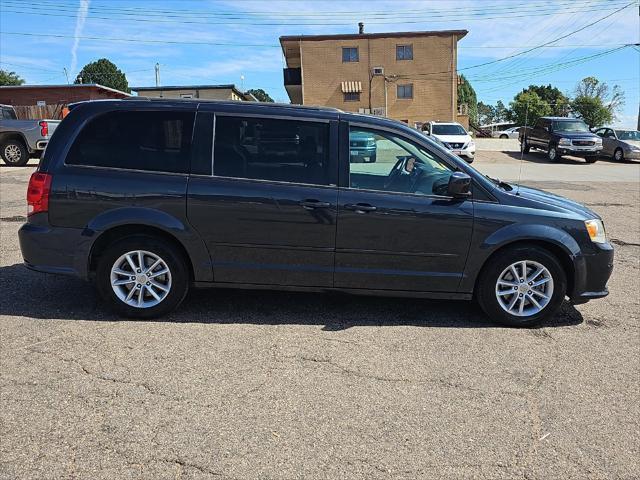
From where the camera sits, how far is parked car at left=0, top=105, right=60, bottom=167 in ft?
58.1

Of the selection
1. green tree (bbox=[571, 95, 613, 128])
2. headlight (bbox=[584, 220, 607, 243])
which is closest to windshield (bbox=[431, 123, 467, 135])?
headlight (bbox=[584, 220, 607, 243])

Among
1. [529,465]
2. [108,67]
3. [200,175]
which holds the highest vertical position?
[108,67]

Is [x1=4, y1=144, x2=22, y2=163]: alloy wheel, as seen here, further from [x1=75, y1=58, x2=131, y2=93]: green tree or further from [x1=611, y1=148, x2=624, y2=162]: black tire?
[x1=75, y1=58, x2=131, y2=93]: green tree

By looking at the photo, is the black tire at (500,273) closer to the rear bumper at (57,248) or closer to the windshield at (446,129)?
the rear bumper at (57,248)

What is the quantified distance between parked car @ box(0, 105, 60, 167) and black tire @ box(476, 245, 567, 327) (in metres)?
16.8

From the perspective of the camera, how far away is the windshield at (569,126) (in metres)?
27.3

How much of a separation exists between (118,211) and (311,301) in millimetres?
1941

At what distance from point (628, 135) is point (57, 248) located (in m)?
31.6

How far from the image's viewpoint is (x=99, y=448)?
2.91 metres

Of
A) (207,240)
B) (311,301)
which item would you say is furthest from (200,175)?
(311,301)

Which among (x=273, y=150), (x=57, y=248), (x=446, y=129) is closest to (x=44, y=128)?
(x=57, y=248)

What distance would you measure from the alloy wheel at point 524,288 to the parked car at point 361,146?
155 centimetres

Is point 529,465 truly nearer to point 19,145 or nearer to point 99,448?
point 99,448

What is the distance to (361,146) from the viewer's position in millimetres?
4695
